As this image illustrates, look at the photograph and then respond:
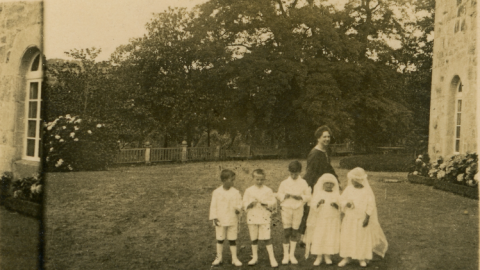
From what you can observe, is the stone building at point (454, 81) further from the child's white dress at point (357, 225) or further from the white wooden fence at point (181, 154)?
the white wooden fence at point (181, 154)

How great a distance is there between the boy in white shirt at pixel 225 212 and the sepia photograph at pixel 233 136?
0.07ft

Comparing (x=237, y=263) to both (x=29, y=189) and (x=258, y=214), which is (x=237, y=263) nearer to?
(x=258, y=214)

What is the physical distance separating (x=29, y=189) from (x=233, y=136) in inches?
272

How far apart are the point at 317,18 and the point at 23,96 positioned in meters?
9.45

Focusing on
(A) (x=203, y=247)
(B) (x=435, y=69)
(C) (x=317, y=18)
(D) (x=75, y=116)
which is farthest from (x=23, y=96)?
(C) (x=317, y=18)

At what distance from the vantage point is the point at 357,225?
13.4 ft

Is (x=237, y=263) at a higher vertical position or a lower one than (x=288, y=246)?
lower

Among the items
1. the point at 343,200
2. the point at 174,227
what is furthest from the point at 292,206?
the point at 174,227

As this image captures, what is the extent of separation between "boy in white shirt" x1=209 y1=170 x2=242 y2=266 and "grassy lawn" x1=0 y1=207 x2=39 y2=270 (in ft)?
5.65

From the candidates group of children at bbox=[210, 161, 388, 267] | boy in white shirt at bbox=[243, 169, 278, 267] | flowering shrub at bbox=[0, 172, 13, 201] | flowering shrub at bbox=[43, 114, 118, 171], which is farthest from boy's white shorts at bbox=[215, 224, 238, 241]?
flowering shrub at bbox=[43, 114, 118, 171]

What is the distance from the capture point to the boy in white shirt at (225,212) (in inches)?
158

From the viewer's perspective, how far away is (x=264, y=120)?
42.2ft

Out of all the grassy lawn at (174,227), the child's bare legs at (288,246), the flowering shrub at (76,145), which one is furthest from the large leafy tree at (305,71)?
the child's bare legs at (288,246)

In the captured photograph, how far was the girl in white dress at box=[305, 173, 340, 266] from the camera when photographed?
161 inches
